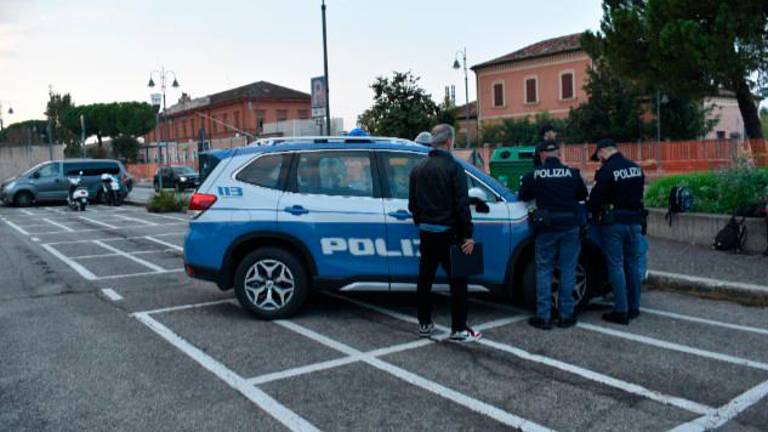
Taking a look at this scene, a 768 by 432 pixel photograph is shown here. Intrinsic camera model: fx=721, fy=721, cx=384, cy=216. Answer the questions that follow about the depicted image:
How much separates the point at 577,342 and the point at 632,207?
1.37 m

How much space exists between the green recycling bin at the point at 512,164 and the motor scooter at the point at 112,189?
18.8m

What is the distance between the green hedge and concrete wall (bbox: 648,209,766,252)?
0.31m

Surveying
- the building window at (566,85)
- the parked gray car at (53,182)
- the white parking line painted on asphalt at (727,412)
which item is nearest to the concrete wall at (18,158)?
the parked gray car at (53,182)

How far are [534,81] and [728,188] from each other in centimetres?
4639

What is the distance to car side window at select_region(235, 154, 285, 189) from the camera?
22.9 ft

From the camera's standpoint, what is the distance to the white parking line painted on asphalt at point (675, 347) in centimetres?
538

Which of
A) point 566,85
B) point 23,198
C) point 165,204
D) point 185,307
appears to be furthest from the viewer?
point 566,85

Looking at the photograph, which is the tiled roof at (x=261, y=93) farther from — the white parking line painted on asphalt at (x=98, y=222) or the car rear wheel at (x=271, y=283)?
the car rear wheel at (x=271, y=283)

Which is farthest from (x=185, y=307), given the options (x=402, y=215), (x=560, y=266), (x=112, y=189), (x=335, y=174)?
(x=112, y=189)

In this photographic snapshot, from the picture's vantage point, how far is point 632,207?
255 inches

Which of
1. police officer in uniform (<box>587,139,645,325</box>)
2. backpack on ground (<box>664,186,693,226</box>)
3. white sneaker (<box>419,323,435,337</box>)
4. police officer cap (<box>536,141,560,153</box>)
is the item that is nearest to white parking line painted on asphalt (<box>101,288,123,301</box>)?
white sneaker (<box>419,323,435,337</box>)

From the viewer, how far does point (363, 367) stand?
541 cm

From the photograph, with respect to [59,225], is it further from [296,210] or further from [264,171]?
[296,210]

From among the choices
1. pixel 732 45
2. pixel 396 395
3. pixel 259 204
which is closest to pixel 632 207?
pixel 396 395
